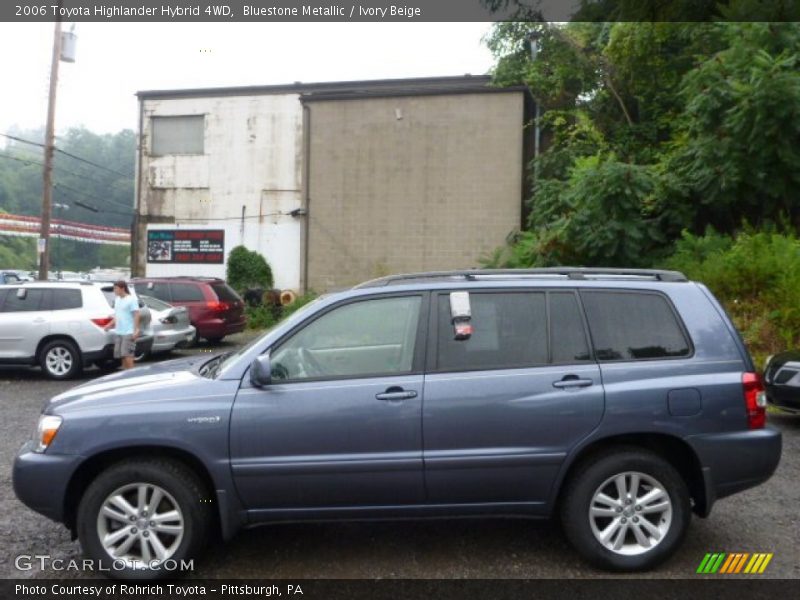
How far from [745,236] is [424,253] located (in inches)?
416

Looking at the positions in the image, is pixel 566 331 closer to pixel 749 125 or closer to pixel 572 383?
pixel 572 383

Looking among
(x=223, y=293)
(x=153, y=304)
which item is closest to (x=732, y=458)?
(x=153, y=304)

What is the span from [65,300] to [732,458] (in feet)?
37.3

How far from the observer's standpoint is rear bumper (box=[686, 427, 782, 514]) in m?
4.59

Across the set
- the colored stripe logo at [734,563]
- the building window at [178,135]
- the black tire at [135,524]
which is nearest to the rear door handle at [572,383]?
the colored stripe logo at [734,563]

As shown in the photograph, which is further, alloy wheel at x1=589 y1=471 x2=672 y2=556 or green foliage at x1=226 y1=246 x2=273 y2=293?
green foliage at x1=226 y1=246 x2=273 y2=293

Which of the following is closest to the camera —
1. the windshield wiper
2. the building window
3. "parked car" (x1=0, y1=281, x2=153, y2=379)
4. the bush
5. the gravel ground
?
the gravel ground

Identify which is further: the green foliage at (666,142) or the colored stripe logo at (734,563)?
the green foliage at (666,142)

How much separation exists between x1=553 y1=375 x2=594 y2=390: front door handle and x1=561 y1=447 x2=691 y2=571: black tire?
457mm

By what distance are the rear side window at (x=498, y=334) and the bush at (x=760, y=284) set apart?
352 inches

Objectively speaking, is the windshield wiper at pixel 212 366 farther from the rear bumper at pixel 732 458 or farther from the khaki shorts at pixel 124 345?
the khaki shorts at pixel 124 345

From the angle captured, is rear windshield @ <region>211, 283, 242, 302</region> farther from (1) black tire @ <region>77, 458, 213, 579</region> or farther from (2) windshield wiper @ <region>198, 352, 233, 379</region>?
(1) black tire @ <region>77, 458, 213, 579</region>

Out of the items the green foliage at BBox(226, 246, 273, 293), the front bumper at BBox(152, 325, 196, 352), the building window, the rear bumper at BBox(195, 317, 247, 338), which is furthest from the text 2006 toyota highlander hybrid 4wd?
the building window

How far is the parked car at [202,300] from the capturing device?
17.5 m
